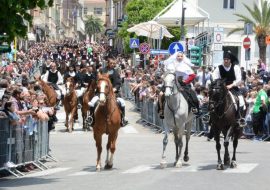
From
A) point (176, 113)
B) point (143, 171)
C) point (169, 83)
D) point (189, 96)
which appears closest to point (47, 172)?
point (143, 171)

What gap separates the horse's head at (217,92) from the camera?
18312mm

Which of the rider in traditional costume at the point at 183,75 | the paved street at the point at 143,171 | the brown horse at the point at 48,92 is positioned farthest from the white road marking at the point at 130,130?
the rider in traditional costume at the point at 183,75

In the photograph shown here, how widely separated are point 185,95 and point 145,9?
5503 centimetres

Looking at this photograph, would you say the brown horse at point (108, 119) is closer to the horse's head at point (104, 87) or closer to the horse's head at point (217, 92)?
the horse's head at point (104, 87)

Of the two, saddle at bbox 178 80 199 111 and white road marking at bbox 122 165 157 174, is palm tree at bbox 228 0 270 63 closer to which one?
saddle at bbox 178 80 199 111

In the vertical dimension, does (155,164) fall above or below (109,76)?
below

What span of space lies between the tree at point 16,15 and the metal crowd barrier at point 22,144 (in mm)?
1984

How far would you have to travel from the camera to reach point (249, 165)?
18.7 metres

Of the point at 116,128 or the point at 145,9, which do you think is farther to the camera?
the point at 145,9

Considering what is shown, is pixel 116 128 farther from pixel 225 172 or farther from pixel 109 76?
pixel 225 172

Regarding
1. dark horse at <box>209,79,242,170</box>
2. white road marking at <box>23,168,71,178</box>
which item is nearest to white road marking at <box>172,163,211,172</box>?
dark horse at <box>209,79,242,170</box>

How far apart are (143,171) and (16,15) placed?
429 centimetres

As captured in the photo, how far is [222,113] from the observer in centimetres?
1856

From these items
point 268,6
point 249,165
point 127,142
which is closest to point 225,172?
point 249,165
